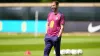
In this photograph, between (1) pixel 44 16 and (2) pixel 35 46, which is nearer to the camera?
(2) pixel 35 46

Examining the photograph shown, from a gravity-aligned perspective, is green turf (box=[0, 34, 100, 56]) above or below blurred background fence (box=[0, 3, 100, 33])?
above

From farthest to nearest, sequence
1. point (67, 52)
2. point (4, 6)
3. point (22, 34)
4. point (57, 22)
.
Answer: point (4, 6)
point (22, 34)
point (67, 52)
point (57, 22)

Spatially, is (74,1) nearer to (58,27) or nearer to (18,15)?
(18,15)

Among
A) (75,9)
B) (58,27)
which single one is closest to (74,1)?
(75,9)

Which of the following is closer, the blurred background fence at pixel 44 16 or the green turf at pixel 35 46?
the green turf at pixel 35 46

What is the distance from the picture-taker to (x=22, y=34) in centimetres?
3203

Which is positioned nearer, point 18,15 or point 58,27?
point 58,27

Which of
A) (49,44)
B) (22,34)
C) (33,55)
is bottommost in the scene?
(22,34)

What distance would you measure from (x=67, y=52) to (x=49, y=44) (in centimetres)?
343

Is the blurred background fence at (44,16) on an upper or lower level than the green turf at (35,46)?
lower

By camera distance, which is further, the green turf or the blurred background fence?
the blurred background fence

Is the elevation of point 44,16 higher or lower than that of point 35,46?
lower

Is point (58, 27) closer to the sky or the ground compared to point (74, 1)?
closer to the sky

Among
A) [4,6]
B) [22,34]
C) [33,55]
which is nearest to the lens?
[33,55]
